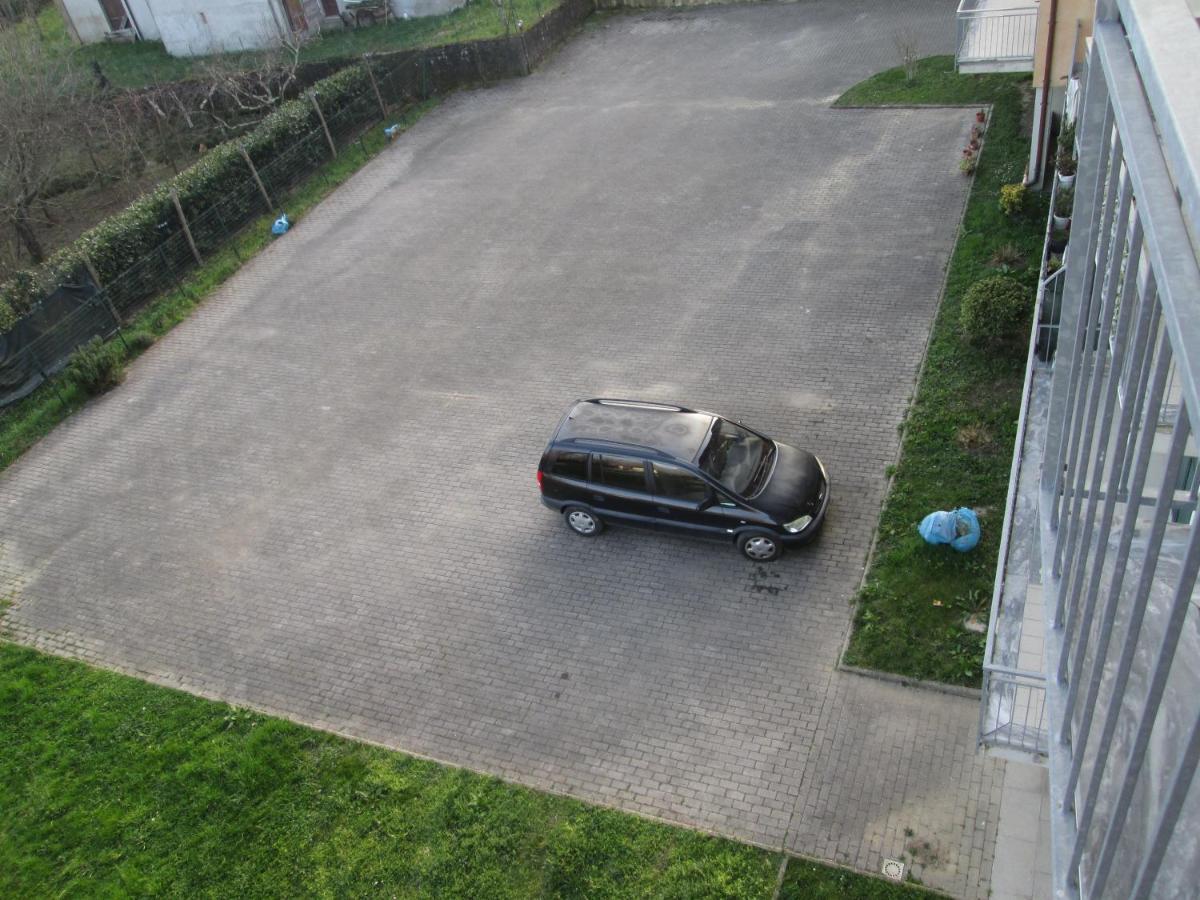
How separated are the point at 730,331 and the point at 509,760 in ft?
27.4

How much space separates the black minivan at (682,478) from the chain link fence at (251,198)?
11.5m

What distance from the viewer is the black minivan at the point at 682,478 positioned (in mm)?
10492

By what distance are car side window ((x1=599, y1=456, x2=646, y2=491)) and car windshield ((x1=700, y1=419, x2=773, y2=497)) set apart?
2.53 ft

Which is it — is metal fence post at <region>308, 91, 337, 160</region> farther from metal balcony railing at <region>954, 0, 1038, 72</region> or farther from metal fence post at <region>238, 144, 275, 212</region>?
metal balcony railing at <region>954, 0, 1038, 72</region>

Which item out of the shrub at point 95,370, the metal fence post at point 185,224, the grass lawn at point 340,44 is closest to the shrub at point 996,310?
the shrub at point 95,370

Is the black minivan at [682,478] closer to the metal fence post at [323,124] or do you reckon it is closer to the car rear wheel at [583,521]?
the car rear wheel at [583,521]

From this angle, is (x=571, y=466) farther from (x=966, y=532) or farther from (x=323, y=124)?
(x=323, y=124)

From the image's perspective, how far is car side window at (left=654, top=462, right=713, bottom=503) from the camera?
34.6 ft

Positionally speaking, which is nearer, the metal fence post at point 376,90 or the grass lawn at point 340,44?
the metal fence post at point 376,90

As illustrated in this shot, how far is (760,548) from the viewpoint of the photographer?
10617 mm

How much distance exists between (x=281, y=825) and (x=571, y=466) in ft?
16.8

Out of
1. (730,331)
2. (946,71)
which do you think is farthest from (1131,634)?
(946,71)

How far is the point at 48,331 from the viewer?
16828mm

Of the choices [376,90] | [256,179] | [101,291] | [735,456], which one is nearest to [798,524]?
[735,456]
